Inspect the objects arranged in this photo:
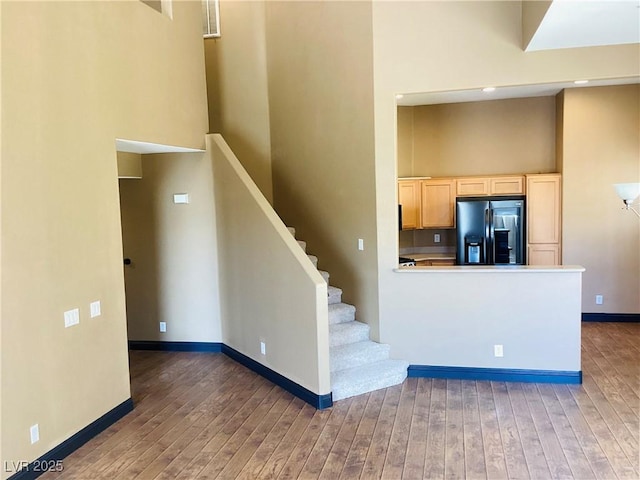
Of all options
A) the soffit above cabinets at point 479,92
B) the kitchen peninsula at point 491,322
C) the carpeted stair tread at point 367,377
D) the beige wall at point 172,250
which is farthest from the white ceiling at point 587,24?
the beige wall at point 172,250

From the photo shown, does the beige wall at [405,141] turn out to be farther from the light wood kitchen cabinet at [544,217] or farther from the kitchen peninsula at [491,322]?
the kitchen peninsula at [491,322]

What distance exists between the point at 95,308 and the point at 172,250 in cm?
209

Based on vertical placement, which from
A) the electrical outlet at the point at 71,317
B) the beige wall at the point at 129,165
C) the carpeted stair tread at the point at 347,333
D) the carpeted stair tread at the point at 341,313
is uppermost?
the beige wall at the point at 129,165

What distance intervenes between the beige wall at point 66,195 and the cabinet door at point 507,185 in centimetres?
433

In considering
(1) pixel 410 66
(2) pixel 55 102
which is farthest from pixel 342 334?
(2) pixel 55 102

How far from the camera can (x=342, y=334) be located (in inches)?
192

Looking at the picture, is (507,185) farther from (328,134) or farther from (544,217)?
(328,134)

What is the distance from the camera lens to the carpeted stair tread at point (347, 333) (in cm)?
486

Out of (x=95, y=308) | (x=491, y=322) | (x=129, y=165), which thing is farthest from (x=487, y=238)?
(x=95, y=308)

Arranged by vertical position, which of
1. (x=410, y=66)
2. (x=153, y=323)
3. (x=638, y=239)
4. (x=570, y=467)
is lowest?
(x=570, y=467)

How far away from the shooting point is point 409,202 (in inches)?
275

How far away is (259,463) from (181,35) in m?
3.89

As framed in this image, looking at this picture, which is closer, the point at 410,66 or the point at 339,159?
the point at 410,66

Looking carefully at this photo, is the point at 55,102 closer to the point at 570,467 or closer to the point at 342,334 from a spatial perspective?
the point at 342,334
